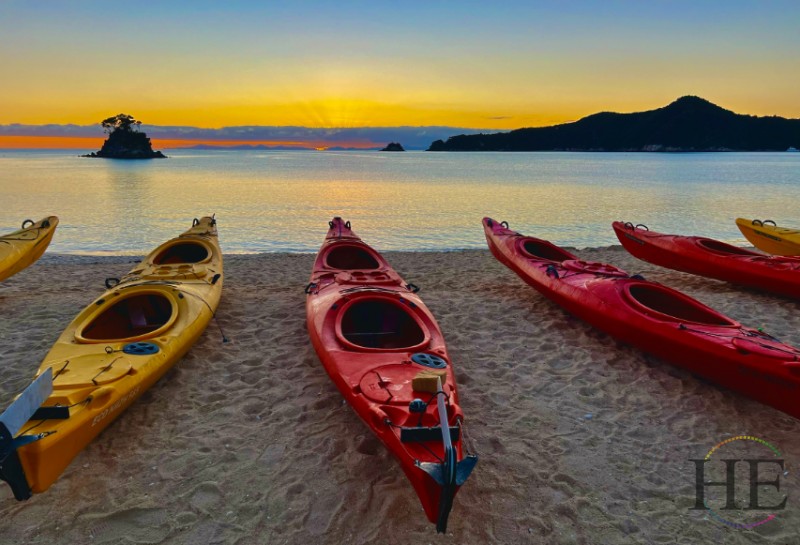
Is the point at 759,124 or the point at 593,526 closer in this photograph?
the point at 593,526

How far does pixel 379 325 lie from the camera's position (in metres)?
5.89

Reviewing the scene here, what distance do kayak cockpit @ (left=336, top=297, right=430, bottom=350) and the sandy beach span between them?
61 centimetres

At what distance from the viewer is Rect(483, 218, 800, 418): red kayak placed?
424 centimetres

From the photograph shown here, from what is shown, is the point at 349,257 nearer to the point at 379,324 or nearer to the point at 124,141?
the point at 379,324

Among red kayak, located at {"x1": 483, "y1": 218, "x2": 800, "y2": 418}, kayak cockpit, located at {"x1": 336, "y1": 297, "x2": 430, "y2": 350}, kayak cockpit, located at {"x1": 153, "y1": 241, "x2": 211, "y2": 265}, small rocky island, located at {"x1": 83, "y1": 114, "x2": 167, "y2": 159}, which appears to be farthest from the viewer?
small rocky island, located at {"x1": 83, "y1": 114, "x2": 167, "y2": 159}

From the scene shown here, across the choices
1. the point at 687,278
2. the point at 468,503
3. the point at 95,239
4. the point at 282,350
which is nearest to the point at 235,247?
the point at 95,239

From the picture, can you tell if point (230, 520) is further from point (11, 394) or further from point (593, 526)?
point (11, 394)

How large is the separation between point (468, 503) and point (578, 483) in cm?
91

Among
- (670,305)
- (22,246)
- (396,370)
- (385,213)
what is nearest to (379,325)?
Result: (396,370)

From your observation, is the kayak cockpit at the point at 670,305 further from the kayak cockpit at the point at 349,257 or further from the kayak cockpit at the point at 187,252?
the kayak cockpit at the point at 187,252

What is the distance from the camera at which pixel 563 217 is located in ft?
78.7

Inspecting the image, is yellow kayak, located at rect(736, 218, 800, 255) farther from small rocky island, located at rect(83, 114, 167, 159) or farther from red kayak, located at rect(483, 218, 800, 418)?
small rocky island, located at rect(83, 114, 167, 159)

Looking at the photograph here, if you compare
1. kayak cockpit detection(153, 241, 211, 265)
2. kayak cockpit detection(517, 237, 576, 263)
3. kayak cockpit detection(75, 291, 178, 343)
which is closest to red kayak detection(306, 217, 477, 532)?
kayak cockpit detection(75, 291, 178, 343)

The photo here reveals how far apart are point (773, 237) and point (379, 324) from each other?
926cm
